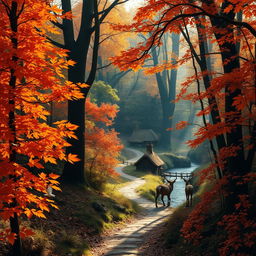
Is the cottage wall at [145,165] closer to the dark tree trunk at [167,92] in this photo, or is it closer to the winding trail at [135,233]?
the winding trail at [135,233]

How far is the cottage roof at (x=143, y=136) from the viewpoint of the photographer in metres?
48.6

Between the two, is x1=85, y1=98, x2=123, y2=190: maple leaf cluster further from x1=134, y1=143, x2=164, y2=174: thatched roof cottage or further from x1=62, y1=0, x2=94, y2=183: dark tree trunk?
x1=134, y1=143, x2=164, y2=174: thatched roof cottage

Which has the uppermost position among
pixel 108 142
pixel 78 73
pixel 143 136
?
pixel 78 73

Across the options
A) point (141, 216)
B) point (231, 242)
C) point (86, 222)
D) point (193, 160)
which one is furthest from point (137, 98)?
point (231, 242)

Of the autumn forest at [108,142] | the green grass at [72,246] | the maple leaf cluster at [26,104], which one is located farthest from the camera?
the green grass at [72,246]

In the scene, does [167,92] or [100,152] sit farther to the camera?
[167,92]

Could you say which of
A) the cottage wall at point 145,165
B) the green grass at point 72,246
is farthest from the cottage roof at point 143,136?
the green grass at point 72,246

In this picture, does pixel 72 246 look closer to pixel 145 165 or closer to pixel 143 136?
pixel 145 165

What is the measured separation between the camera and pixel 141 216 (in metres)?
15.5

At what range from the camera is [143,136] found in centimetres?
4897

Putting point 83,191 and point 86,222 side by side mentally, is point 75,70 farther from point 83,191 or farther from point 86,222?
point 86,222

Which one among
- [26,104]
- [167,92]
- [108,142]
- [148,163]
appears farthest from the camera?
[167,92]

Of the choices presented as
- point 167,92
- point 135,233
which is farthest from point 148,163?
point 135,233

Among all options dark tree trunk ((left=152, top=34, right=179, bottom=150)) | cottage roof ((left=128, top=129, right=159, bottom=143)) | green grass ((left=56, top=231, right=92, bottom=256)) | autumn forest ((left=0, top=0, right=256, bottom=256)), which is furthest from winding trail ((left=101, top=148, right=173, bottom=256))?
cottage roof ((left=128, top=129, right=159, bottom=143))
